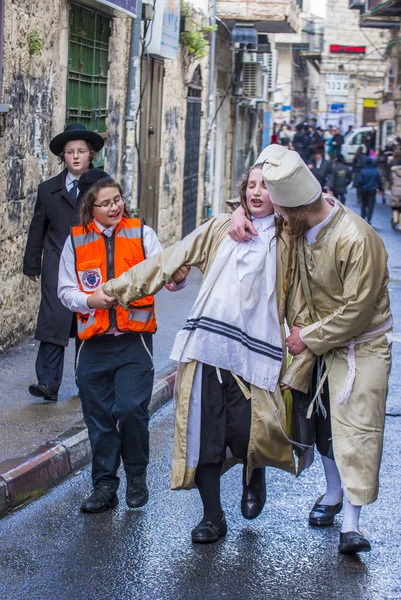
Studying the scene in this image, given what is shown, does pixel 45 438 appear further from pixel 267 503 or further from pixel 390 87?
pixel 390 87

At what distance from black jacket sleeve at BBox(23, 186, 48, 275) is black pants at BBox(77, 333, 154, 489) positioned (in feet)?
6.29

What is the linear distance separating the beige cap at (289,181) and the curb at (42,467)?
7.19ft

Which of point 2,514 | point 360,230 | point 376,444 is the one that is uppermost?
point 360,230

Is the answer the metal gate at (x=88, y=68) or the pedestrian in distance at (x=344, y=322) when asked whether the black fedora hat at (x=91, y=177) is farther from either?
the metal gate at (x=88, y=68)

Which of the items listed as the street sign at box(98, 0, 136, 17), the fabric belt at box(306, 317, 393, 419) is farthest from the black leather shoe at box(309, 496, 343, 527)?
the street sign at box(98, 0, 136, 17)

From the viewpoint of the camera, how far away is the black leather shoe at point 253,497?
16.6ft

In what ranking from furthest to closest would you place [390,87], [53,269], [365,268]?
[390,87]
[53,269]
[365,268]

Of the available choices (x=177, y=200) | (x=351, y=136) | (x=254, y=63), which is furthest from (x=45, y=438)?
(x=351, y=136)

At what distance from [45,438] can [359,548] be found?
2.37 m

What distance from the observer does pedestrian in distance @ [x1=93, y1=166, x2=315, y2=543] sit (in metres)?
4.69

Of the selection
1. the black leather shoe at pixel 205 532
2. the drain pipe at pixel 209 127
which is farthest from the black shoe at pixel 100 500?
the drain pipe at pixel 209 127

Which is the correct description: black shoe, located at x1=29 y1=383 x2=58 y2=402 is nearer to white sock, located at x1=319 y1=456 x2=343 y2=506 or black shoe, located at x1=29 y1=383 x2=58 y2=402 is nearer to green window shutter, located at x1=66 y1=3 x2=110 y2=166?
white sock, located at x1=319 y1=456 x2=343 y2=506

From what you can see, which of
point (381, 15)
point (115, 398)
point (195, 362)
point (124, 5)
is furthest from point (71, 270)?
point (381, 15)

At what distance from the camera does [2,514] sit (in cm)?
542
